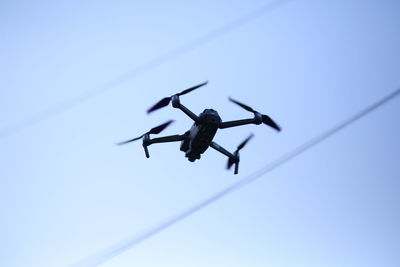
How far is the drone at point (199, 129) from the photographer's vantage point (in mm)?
20562

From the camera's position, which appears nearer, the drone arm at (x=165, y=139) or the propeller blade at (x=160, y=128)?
the drone arm at (x=165, y=139)

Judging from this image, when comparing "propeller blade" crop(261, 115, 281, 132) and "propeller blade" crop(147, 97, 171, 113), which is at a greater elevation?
"propeller blade" crop(147, 97, 171, 113)

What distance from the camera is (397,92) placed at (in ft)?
28.0

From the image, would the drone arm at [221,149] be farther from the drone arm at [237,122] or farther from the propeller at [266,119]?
the propeller at [266,119]

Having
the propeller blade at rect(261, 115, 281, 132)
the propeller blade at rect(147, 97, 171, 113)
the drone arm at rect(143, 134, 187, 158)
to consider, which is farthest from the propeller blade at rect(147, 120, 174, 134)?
the propeller blade at rect(261, 115, 281, 132)

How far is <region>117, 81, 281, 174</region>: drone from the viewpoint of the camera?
2056 cm

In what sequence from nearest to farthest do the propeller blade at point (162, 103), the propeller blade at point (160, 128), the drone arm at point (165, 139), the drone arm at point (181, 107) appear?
the drone arm at point (181, 107) → the propeller blade at point (162, 103) → the drone arm at point (165, 139) → the propeller blade at point (160, 128)

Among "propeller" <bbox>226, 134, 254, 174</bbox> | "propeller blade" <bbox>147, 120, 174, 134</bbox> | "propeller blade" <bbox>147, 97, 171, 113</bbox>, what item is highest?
"propeller blade" <bbox>147, 97, 171, 113</bbox>

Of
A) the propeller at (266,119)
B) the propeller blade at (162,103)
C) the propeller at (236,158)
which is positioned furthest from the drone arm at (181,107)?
the propeller at (236,158)

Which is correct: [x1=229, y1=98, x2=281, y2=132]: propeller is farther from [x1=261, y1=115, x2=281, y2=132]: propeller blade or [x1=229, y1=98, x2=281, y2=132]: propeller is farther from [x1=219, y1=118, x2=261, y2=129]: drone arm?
[x1=219, y1=118, x2=261, y2=129]: drone arm

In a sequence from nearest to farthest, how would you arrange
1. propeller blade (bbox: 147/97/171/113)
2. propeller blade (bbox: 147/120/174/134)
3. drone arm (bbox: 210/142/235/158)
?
propeller blade (bbox: 147/97/171/113), propeller blade (bbox: 147/120/174/134), drone arm (bbox: 210/142/235/158)

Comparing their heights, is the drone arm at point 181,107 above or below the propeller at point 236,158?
above

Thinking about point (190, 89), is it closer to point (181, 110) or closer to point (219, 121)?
point (181, 110)

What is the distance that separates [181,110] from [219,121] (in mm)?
2385
